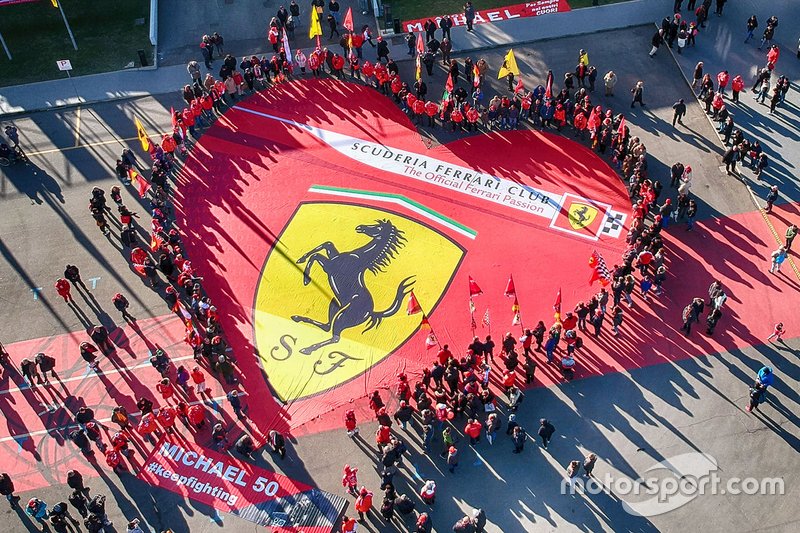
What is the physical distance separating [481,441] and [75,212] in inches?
801

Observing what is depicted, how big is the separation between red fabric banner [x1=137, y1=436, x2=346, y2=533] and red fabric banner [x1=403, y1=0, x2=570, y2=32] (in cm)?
2569

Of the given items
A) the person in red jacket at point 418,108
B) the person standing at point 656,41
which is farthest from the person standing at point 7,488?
the person standing at point 656,41

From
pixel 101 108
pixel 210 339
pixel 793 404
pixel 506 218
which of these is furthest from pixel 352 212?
pixel 793 404

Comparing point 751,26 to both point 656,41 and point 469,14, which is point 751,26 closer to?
point 656,41

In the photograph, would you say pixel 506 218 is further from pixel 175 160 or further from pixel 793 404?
pixel 175 160

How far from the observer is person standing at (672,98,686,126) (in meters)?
35.4

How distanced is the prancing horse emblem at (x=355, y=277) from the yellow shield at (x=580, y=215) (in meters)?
6.73

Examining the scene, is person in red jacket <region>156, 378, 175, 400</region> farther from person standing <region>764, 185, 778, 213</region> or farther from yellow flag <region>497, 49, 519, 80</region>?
person standing <region>764, 185, 778, 213</region>

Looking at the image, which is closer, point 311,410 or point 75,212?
point 311,410

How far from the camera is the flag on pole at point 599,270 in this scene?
29039mm

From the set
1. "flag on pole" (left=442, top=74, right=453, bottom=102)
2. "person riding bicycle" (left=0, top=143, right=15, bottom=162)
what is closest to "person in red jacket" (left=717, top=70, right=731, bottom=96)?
"flag on pole" (left=442, top=74, right=453, bottom=102)

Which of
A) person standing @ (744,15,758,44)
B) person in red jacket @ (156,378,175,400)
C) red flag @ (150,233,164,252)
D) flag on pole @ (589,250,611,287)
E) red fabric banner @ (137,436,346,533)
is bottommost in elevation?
red fabric banner @ (137,436,346,533)

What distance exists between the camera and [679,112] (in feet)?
117

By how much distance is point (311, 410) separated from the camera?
2736cm
